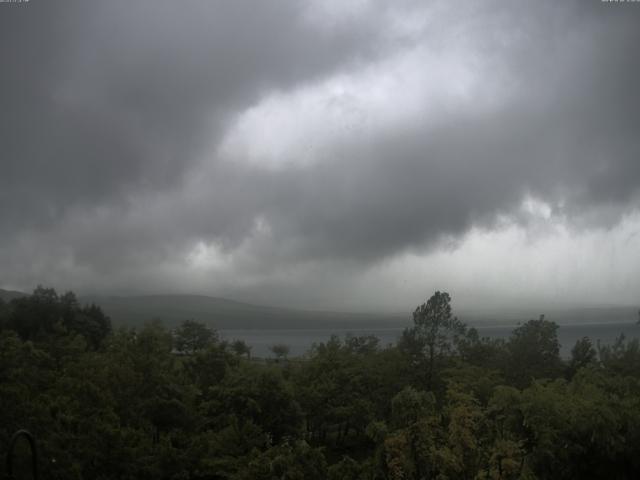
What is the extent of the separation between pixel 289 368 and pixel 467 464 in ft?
97.9

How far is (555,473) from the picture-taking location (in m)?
22.1

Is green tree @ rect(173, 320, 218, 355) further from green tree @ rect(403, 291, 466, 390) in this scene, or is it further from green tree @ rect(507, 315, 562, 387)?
green tree @ rect(507, 315, 562, 387)

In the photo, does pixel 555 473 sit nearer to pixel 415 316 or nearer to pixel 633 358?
pixel 415 316

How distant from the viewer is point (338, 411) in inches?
Result: 1460

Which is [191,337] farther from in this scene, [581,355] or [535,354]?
[581,355]

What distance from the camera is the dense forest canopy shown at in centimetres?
1789

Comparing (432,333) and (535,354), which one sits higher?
(432,333)

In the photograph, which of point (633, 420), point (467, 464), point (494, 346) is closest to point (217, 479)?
point (467, 464)

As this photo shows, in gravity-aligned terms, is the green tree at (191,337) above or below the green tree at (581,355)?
above

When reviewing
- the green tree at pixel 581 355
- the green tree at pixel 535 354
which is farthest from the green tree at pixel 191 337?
→ the green tree at pixel 581 355

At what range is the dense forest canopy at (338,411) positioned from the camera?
17.9 meters

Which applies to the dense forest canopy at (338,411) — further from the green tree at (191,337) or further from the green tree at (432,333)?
the green tree at (191,337)

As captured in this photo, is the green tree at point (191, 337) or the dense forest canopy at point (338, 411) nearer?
the dense forest canopy at point (338, 411)

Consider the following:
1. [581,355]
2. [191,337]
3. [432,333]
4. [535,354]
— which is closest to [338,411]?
[432,333]
